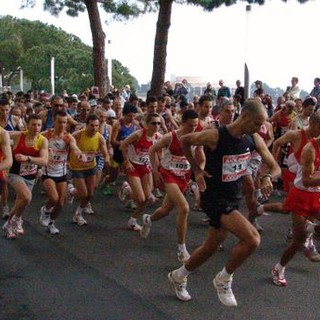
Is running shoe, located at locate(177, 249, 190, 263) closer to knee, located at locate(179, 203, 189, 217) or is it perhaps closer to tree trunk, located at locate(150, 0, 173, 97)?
knee, located at locate(179, 203, 189, 217)

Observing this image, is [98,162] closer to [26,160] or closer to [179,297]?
[26,160]

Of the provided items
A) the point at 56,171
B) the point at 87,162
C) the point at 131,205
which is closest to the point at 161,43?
the point at 131,205

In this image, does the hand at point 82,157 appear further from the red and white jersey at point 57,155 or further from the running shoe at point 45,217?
the running shoe at point 45,217

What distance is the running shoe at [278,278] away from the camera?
594 cm

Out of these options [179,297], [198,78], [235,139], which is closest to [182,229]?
[179,297]

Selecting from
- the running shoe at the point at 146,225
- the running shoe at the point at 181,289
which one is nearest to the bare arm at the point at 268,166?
the running shoe at the point at 181,289

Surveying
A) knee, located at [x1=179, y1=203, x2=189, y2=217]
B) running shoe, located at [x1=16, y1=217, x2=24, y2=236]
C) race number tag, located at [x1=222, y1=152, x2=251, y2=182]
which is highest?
race number tag, located at [x1=222, y1=152, x2=251, y2=182]

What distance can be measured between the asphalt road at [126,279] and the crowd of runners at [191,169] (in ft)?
0.62

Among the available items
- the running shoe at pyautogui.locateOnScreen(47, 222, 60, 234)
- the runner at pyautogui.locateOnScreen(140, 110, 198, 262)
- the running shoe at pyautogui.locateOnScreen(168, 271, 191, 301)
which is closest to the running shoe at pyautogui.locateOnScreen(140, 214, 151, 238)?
the runner at pyautogui.locateOnScreen(140, 110, 198, 262)

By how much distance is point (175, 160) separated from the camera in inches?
274

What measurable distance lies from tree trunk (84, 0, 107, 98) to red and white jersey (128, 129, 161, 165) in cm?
1221

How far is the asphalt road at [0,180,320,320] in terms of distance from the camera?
5094mm

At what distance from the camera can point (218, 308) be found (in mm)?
5203

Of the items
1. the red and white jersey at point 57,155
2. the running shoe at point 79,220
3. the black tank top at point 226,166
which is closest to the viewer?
the black tank top at point 226,166
